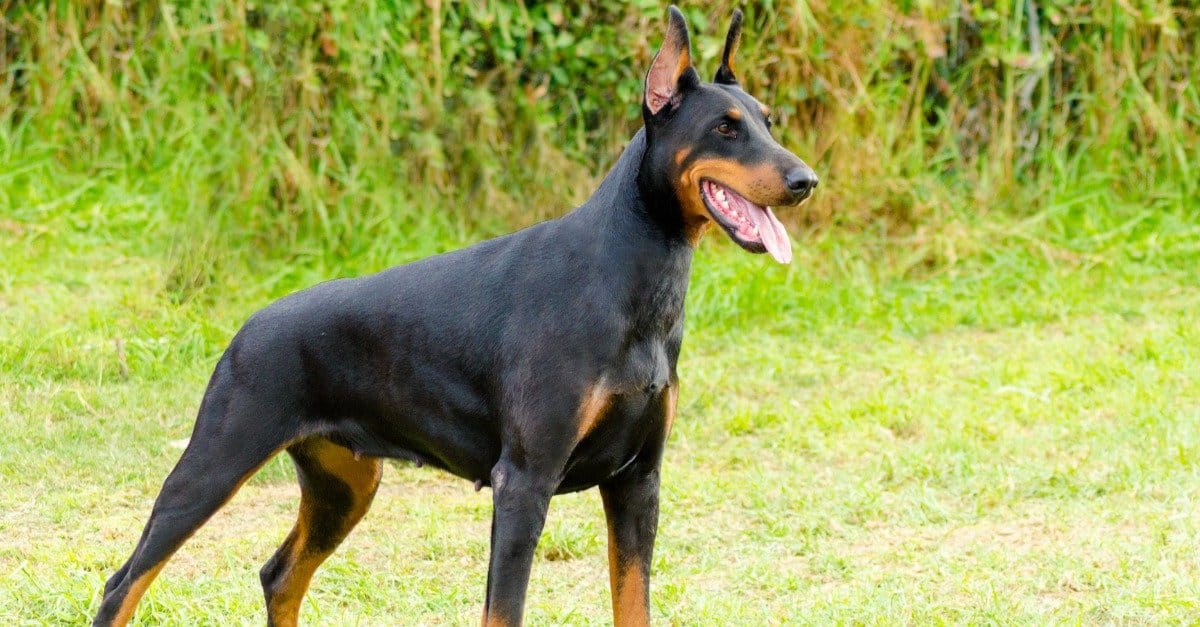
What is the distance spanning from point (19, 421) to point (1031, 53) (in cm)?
640

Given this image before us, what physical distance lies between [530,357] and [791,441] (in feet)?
9.58

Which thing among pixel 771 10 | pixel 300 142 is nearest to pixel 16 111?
pixel 300 142

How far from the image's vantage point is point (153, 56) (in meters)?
8.66

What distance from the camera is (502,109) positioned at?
29.3 feet

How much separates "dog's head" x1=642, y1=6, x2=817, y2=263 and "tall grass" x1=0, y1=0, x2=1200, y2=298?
4.32 metres

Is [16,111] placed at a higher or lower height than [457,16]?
lower

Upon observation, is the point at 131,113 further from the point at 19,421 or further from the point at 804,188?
the point at 804,188

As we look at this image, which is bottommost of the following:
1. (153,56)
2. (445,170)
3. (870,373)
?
(870,373)

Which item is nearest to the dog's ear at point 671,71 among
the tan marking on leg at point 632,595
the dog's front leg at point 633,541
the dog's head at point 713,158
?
the dog's head at point 713,158

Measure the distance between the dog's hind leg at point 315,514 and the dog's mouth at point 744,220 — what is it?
1227mm

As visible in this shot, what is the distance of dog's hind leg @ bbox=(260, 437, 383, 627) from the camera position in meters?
4.27

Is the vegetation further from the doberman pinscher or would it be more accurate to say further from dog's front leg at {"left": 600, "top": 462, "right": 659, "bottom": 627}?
the doberman pinscher

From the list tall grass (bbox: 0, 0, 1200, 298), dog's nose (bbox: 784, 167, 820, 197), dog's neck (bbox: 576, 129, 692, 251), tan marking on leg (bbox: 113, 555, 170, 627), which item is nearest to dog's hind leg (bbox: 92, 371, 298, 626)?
tan marking on leg (bbox: 113, 555, 170, 627)

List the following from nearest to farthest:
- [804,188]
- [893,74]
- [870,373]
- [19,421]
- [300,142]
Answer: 1. [804,188]
2. [19,421]
3. [870,373]
4. [300,142]
5. [893,74]
